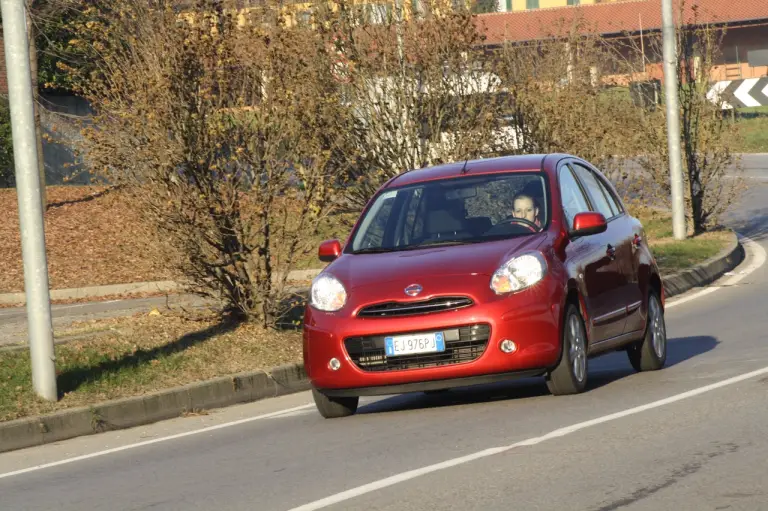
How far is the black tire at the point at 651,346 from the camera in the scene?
38.7 feet

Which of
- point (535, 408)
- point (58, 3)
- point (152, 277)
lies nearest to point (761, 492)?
point (535, 408)

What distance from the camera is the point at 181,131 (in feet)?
44.6

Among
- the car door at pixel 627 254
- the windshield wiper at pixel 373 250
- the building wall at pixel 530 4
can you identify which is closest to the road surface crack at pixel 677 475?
the windshield wiper at pixel 373 250

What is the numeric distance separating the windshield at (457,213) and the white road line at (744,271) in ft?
24.4

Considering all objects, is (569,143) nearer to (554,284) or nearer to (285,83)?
(285,83)

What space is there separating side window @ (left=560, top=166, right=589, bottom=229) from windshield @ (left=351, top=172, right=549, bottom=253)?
0.19m

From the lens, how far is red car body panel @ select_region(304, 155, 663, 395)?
9.75m

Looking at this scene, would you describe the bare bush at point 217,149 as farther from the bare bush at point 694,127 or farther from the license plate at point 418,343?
the bare bush at point 694,127

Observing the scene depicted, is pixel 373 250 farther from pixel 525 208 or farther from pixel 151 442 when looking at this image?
pixel 151 442

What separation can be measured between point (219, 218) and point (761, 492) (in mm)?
8067

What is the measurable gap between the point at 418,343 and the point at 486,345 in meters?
0.44

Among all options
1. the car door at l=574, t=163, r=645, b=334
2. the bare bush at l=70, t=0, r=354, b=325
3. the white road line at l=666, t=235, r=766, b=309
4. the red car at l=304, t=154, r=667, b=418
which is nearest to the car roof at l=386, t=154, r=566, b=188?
the red car at l=304, t=154, r=667, b=418

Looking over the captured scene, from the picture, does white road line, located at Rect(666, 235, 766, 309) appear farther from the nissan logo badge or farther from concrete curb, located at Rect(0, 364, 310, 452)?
the nissan logo badge

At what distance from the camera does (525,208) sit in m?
10.9
